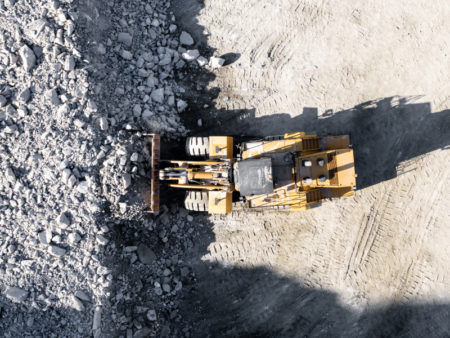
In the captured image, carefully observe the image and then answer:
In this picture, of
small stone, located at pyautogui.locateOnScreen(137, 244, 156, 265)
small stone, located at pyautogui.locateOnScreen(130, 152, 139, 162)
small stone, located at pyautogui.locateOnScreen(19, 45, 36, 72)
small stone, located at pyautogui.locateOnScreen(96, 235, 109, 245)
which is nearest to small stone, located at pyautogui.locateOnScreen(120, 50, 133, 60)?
small stone, located at pyautogui.locateOnScreen(19, 45, 36, 72)

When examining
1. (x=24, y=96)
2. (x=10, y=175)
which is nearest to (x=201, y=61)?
(x=24, y=96)

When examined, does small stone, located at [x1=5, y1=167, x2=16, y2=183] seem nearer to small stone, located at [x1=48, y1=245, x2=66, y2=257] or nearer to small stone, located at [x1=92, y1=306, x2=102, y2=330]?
small stone, located at [x1=48, y1=245, x2=66, y2=257]

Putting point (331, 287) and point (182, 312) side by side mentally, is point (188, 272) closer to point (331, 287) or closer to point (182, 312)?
point (182, 312)

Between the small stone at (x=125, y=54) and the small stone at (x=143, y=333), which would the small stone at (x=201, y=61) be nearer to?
the small stone at (x=125, y=54)

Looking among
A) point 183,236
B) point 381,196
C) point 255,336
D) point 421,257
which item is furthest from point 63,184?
point 421,257

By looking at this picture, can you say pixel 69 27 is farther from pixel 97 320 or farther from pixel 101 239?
pixel 97 320
